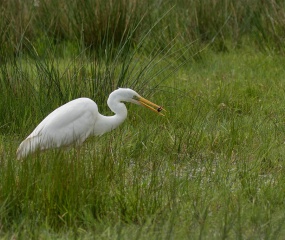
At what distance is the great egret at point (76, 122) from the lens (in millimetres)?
4898

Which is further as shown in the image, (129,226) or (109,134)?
(109,134)

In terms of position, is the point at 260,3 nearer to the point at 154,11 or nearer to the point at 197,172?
the point at 154,11

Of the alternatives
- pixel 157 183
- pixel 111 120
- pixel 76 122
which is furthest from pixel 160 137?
pixel 157 183

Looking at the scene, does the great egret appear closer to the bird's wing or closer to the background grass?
the bird's wing

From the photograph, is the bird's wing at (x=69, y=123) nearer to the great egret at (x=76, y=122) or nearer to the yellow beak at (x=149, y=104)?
the great egret at (x=76, y=122)

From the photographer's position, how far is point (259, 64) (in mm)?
7750

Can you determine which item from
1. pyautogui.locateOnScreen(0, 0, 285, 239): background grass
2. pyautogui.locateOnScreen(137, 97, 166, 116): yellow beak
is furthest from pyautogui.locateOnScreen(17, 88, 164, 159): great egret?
pyautogui.locateOnScreen(0, 0, 285, 239): background grass

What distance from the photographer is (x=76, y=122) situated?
16.7 feet

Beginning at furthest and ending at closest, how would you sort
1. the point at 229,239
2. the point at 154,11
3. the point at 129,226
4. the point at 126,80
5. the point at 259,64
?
the point at 154,11
the point at 259,64
the point at 126,80
the point at 129,226
the point at 229,239

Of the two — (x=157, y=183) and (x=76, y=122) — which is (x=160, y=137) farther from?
(x=157, y=183)

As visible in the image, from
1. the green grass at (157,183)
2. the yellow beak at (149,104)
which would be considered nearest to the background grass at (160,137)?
the green grass at (157,183)

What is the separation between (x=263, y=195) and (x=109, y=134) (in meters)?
1.57

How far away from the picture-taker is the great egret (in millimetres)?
4898

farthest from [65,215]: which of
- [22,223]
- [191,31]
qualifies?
[191,31]
